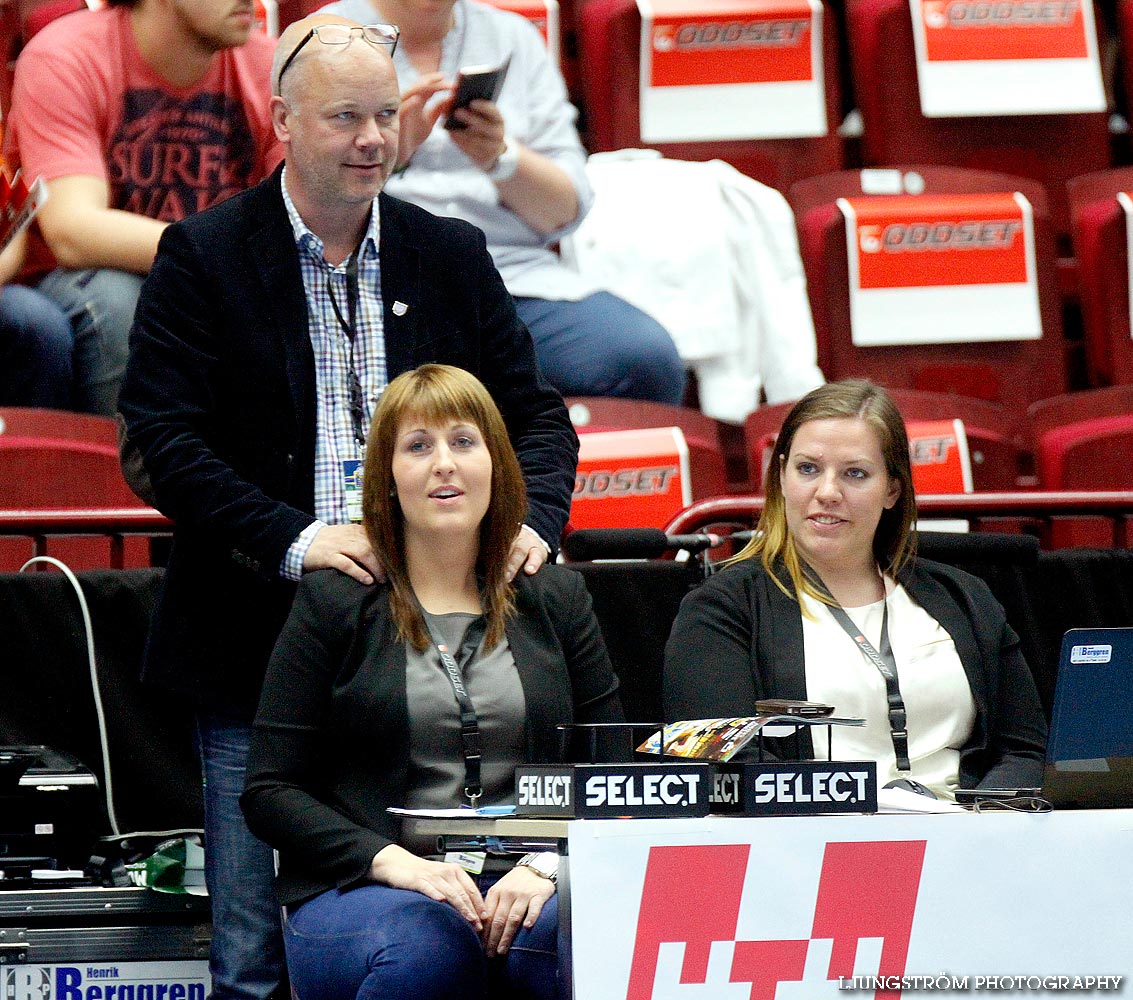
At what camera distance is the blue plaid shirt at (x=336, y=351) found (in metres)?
2.44

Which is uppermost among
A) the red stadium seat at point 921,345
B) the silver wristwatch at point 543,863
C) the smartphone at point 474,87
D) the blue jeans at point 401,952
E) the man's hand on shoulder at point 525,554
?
the smartphone at point 474,87

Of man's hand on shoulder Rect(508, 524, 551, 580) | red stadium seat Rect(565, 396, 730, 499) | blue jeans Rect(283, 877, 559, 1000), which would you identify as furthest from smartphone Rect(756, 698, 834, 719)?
red stadium seat Rect(565, 396, 730, 499)

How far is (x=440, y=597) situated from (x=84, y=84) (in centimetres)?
171

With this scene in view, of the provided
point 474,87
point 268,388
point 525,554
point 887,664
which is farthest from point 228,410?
point 887,664

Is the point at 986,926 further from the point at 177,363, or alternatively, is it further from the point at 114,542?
the point at 114,542

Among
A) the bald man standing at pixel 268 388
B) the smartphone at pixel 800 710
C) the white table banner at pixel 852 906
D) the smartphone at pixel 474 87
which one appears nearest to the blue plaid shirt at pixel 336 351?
the bald man standing at pixel 268 388

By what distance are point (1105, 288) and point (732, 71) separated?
1155mm

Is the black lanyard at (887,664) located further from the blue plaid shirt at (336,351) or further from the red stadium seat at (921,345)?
the red stadium seat at (921,345)

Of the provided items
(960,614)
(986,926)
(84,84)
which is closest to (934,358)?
(960,614)

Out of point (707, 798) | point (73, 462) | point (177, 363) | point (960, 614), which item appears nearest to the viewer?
point (707, 798)

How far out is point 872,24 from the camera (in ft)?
16.2

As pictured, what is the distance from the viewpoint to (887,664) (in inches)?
101

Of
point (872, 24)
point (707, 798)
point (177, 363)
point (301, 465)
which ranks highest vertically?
point (872, 24)

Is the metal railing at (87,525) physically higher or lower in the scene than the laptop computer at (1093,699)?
higher
